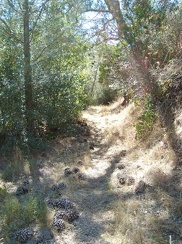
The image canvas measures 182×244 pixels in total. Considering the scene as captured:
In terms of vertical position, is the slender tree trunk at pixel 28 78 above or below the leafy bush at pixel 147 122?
above

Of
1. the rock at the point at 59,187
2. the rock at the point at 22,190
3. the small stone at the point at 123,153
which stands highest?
the rock at the point at 22,190

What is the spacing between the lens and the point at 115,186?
15.3 ft

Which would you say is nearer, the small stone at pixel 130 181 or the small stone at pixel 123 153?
the small stone at pixel 130 181

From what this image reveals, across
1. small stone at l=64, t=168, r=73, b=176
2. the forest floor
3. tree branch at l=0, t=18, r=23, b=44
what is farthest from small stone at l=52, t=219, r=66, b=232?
tree branch at l=0, t=18, r=23, b=44

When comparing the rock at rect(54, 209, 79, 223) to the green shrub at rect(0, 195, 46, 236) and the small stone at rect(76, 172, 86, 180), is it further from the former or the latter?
the small stone at rect(76, 172, 86, 180)

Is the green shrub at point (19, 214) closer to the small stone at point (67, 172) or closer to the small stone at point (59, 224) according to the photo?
the small stone at point (59, 224)

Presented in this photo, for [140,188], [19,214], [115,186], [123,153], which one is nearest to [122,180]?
[115,186]

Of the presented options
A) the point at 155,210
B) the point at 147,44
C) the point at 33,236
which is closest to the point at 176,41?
the point at 147,44

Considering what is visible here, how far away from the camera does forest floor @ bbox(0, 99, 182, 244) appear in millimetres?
3262

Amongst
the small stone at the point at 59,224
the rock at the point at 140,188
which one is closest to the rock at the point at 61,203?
the small stone at the point at 59,224

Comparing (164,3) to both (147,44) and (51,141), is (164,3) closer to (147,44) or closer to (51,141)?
(147,44)

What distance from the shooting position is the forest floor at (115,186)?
3262 millimetres

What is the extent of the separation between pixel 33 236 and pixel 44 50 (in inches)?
192

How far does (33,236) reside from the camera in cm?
329
